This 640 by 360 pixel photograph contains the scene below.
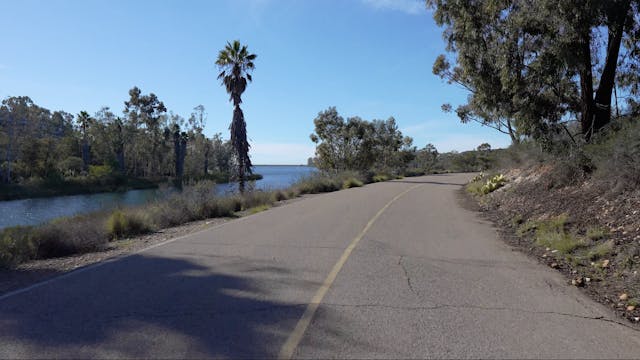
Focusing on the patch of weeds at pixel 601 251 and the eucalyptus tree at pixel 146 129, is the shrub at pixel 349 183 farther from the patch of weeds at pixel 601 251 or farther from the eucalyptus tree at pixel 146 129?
the eucalyptus tree at pixel 146 129

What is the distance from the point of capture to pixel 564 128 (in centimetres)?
1457

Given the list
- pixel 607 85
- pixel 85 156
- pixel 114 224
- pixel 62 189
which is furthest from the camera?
pixel 85 156

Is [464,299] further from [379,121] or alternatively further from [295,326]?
[379,121]

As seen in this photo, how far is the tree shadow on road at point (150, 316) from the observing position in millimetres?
4023

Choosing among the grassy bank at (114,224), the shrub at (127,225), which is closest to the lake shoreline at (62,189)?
the grassy bank at (114,224)

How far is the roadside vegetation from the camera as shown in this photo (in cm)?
739

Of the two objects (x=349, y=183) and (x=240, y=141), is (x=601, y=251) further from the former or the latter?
(x=349, y=183)

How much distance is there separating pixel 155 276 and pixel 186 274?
45cm

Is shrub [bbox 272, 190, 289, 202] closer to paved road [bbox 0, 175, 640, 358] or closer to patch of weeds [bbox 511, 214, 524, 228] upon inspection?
patch of weeds [bbox 511, 214, 524, 228]

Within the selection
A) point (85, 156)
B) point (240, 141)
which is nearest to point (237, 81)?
point (240, 141)

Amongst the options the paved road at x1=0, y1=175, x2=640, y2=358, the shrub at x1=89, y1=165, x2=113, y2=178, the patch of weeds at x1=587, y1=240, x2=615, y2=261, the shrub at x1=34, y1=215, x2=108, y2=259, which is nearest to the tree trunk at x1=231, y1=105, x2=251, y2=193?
the shrub at x1=34, y1=215, x2=108, y2=259

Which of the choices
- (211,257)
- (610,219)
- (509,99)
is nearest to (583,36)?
(509,99)

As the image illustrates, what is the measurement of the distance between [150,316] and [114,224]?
8.38m

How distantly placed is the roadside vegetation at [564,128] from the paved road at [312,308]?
0.88m
